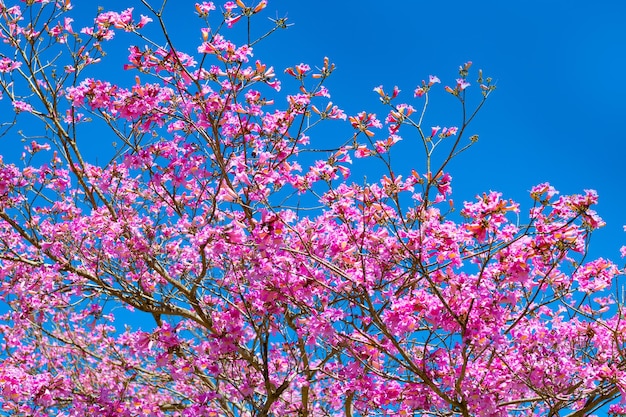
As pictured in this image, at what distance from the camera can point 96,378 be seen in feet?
22.7

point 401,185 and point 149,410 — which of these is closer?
point 401,185

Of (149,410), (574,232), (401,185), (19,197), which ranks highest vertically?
(19,197)

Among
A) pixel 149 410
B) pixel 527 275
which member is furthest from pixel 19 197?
pixel 527 275

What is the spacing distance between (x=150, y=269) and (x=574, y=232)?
380 cm

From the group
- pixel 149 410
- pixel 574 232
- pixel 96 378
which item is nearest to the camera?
pixel 574 232

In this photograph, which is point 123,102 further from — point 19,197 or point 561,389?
point 561,389

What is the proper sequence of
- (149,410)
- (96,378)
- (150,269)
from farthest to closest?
(96,378) < (150,269) < (149,410)

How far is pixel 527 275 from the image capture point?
373 centimetres

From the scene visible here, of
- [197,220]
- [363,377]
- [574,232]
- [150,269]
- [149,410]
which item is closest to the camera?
[574,232]

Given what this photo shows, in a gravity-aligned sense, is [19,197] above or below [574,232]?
above

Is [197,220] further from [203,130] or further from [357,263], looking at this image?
[357,263]

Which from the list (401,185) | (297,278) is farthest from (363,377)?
(401,185)

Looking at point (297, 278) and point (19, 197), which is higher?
point (19, 197)

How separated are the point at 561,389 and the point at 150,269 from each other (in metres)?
3.73
